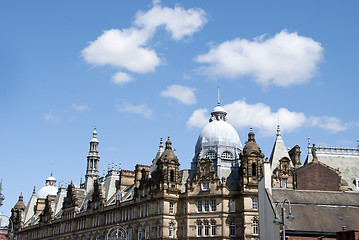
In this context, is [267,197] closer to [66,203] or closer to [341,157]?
[341,157]

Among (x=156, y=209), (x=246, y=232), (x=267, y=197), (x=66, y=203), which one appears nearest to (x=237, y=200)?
(x=246, y=232)

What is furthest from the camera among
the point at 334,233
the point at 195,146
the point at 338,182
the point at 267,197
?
the point at 195,146

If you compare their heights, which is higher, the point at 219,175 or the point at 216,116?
the point at 216,116

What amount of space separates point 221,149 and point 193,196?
1139cm

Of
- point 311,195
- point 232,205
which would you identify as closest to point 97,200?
point 232,205

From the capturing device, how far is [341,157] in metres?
99.4

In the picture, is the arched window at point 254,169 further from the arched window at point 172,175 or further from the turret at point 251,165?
the arched window at point 172,175

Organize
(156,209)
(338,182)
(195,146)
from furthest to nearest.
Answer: (195,146)
(156,209)
(338,182)

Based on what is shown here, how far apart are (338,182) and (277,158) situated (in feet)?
39.8

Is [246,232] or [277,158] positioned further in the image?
[277,158]

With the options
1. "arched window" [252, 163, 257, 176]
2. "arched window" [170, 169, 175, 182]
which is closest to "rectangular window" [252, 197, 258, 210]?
"arched window" [252, 163, 257, 176]

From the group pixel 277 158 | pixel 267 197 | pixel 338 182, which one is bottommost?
pixel 267 197

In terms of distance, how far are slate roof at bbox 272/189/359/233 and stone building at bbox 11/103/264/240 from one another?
17.1 m

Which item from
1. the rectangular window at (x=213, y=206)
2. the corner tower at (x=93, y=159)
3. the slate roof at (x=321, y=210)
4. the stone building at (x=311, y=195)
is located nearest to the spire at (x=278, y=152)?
the stone building at (x=311, y=195)
